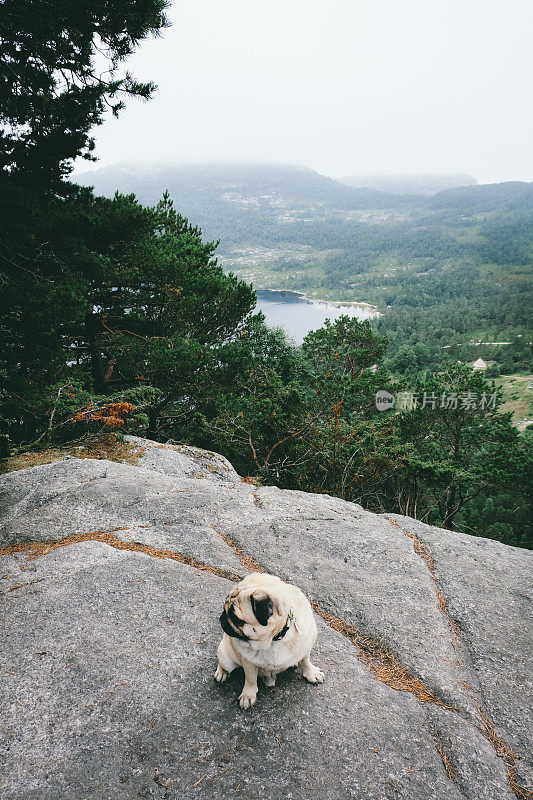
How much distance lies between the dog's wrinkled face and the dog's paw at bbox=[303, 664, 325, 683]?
34.3 inches

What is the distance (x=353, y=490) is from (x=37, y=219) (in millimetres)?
10524

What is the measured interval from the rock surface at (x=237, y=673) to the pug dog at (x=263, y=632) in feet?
0.70

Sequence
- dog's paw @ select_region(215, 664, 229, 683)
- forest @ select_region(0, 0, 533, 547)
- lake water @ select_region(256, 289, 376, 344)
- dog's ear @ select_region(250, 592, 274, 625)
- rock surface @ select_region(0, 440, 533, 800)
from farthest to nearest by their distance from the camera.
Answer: lake water @ select_region(256, 289, 376, 344)
forest @ select_region(0, 0, 533, 547)
dog's paw @ select_region(215, 664, 229, 683)
rock surface @ select_region(0, 440, 533, 800)
dog's ear @ select_region(250, 592, 274, 625)

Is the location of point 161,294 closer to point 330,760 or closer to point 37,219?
point 37,219

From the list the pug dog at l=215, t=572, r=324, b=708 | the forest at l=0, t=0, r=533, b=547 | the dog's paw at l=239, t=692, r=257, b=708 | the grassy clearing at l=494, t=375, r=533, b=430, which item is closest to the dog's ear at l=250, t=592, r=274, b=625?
the pug dog at l=215, t=572, r=324, b=708

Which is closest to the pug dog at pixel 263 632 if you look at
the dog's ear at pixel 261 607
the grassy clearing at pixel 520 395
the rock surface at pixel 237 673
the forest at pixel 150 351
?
the dog's ear at pixel 261 607

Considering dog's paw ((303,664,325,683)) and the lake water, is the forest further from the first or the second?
the lake water

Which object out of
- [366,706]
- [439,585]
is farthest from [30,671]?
[439,585]

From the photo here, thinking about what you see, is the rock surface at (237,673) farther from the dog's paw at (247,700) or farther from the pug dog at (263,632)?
the pug dog at (263,632)

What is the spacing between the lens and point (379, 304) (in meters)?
168

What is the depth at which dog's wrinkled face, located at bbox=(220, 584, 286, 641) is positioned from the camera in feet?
7.82

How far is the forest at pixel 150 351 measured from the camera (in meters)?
5.74

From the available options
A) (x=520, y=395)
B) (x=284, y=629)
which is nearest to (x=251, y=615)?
(x=284, y=629)

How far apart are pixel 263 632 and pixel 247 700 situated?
741mm
